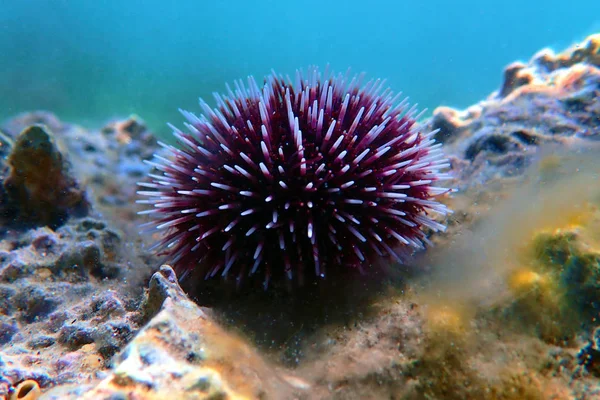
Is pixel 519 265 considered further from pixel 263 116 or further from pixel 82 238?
pixel 82 238

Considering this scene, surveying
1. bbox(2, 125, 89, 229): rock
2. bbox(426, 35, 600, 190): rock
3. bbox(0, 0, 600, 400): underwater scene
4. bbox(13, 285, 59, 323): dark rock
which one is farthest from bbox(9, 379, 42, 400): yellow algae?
bbox(426, 35, 600, 190): rock

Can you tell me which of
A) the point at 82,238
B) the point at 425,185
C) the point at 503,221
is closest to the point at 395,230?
the point at 425,185

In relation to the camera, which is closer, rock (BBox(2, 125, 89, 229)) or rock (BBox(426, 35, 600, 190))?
rock (BBox(426, 35, 600, 190))

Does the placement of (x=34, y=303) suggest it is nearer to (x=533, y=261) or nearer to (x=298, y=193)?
(x=298, y=193)

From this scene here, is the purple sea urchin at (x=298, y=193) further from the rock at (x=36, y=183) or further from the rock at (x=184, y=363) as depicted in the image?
the rock at (x=36, y=183)

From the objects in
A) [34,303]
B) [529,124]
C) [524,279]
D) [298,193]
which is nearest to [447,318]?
[524,279]

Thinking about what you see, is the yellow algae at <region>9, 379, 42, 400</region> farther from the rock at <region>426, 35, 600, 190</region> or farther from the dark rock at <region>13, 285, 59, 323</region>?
the rock at <region>426, 35, 600, 190</region>

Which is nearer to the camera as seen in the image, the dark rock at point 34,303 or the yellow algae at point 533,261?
the yellow algae at point 533,261

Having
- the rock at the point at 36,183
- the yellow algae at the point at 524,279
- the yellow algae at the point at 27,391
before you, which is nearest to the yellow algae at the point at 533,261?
the yellow algae at the point at 524,279
